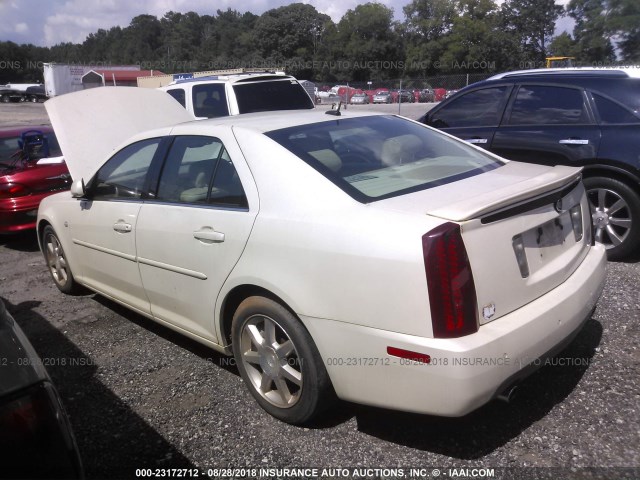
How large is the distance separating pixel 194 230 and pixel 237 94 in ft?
19.2

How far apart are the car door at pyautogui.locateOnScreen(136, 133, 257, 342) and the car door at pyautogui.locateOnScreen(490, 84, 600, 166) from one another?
3.43 m

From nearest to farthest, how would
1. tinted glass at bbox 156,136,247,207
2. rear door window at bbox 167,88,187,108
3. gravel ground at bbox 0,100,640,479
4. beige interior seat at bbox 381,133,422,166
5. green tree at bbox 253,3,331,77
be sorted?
gravel ground at bbox 0,100,640,479
tinted glass at bbox 156,136,247,207
beige interior seat at bbox 381,133,422,166
rear door window at bbox 167,88,187,108
green tree at bbox 253,3,331,77

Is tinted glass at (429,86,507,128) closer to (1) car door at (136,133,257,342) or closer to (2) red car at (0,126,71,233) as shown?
(1) car door at (136,133,257,342)

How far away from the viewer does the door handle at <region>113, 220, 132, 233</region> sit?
146 inches

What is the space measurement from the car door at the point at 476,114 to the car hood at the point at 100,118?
299 centimetres

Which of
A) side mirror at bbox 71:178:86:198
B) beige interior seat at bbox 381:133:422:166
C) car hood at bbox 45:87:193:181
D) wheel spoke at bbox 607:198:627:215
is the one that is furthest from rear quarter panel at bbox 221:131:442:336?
wheel spoke at bbox 607:198:627:215

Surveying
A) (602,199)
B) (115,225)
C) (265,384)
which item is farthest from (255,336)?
(602,199)

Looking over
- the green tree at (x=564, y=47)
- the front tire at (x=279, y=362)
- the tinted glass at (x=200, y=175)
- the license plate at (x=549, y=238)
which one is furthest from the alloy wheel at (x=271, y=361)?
the green tree at (x=564, y=47)

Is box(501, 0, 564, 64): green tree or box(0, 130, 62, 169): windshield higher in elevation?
box(501, 0, 564, 64): green tree

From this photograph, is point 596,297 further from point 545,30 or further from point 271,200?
point 545,30

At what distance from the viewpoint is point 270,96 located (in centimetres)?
891

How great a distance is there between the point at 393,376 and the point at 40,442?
135 cm

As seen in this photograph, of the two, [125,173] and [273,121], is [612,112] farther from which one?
[125,173]

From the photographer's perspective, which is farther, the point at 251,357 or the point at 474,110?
the point at 474,110
